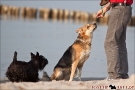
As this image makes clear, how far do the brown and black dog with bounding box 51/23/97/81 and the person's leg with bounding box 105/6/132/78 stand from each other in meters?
0.61

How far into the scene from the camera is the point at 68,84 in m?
7.88

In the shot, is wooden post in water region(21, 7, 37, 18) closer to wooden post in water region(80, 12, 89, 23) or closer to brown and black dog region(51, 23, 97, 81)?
wooden post in water region(80, 12, 89, 23)

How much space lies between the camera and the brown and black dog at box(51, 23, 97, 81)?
10109 millimetres

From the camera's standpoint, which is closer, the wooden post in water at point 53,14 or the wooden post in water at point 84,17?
the wooden post in water at point 84,17

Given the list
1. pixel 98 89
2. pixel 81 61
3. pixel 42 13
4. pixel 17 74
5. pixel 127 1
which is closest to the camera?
pixel 98 89

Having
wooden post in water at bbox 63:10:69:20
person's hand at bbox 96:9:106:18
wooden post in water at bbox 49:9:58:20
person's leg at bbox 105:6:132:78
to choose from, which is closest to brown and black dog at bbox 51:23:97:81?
person's hand at bbox 96:9:106:18

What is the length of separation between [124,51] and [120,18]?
2.37ft

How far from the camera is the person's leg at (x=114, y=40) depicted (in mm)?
9508

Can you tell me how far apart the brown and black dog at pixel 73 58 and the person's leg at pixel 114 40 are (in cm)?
61

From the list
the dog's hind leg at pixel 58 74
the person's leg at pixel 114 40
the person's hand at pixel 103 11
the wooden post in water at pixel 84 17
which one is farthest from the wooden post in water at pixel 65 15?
the person's leg at pixel 114 40

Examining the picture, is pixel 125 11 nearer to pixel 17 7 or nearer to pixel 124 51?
pixel 124 51

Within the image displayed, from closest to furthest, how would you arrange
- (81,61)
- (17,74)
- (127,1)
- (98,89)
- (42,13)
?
(98,89)
(17,74)
(127,1)
(81,61)
(42,13)

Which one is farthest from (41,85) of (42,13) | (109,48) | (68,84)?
(42,13)

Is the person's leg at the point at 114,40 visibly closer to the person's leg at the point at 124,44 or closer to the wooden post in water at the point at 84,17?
the person's leg at the point at 124,44
